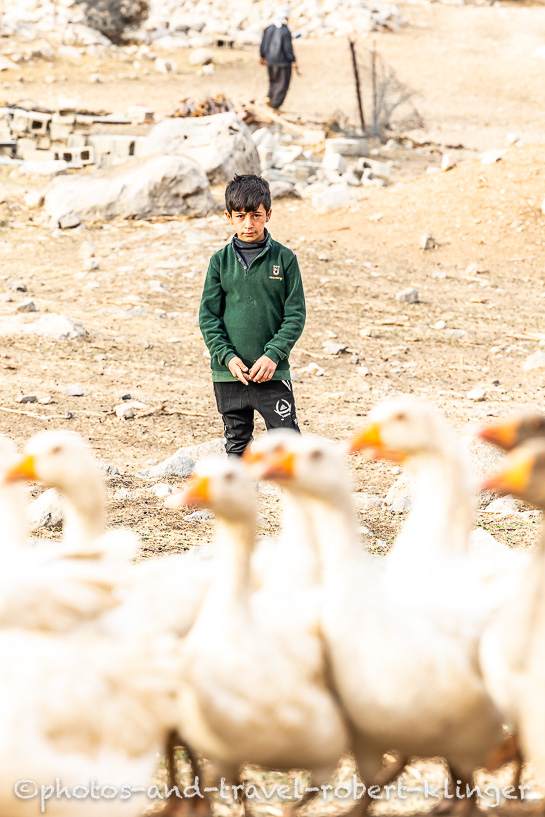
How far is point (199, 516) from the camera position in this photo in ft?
19.5

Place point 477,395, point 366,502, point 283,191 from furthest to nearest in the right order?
point 283,191, point 477,395, point 366,502

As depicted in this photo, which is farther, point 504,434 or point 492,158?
point 492,158

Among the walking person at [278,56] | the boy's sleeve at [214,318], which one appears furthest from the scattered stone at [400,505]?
the walking person at [278,56]

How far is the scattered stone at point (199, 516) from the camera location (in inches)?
232

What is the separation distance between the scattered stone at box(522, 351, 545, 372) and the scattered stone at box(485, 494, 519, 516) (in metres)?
3.26

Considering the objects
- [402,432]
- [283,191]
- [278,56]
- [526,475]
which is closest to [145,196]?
[283,191]

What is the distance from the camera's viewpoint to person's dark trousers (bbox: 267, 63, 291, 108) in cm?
2281

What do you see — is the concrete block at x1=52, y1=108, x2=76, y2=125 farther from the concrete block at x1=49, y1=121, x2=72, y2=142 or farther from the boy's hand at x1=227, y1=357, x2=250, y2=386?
the boy's hand at x1=227, y1=357, x2=250, y2=386

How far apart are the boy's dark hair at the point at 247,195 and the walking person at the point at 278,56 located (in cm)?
1869

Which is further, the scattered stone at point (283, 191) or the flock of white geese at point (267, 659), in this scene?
the scattered stone at point (283, 191)

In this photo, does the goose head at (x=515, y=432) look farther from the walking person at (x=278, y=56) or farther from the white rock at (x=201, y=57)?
the white rock at (x=201, y=57)

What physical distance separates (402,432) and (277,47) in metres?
21.3

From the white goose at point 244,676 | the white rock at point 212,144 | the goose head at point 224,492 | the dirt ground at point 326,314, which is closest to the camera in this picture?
the white goose at point 244,676

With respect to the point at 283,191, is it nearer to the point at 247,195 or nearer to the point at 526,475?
the point at 247,195
